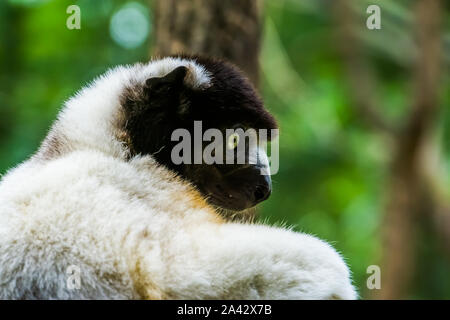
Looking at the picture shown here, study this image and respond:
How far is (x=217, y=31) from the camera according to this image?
416cm

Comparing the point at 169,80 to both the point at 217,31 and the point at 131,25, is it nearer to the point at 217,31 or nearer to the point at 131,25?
the point at 217,31

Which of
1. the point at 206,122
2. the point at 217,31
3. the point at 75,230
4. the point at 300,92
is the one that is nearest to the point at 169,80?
the point at 206,122

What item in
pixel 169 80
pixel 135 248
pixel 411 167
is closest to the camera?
pixel 135 248

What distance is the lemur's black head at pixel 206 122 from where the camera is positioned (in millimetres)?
2908

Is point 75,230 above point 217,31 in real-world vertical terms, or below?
below

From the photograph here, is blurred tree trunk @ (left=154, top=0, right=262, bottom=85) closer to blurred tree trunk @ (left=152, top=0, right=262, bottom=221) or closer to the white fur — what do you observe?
blurred tree trunk @ (left=152, top=0, right=262, bottom=221)

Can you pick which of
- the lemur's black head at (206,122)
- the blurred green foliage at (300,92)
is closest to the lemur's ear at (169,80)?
the lemur's black head at (206,122)

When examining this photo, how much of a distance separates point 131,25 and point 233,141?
3.92 meters

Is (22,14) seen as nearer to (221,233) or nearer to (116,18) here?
(116,18)

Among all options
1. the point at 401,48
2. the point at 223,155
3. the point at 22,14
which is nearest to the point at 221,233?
the point at 223,155

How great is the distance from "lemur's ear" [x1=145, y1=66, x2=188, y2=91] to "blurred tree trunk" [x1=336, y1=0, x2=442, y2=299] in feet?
11.9

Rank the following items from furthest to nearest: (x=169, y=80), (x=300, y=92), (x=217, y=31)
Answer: (x=300, y=92) < (x=217, y=31) < (x=169, y=80)

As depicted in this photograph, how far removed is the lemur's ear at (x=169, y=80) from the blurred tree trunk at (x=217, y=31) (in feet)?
3.87

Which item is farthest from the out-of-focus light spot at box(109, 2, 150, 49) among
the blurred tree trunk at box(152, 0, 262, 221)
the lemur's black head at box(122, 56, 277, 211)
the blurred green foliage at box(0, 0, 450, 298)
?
the lemur's black head at box(122, 56, 277, 211)
